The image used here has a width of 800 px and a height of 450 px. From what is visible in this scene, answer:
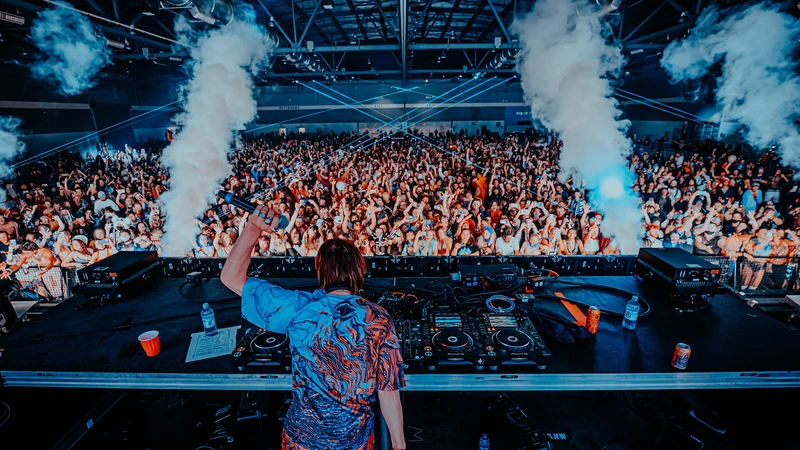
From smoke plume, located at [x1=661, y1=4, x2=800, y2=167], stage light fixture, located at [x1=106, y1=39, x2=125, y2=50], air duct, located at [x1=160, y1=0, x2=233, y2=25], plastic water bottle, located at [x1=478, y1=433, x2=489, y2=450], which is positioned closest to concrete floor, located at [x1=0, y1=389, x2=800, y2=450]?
plastic water bottle, located at [x1=478, y1=433, x2=489, y2=450]

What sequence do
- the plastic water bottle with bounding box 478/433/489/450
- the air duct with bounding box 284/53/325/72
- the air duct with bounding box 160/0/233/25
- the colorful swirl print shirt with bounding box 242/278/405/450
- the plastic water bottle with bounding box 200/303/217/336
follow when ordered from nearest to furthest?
the colorful swirl print shirt with bounding box 242/278/405/450, the plastic water bottle with bounding box 200/303/217/336, the plastic water bottle with bounding box 478/433/489/450, the air duct with bounding box 160/0/233/25, the air duct with bounding box 284/53/325/72

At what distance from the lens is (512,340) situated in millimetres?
1780

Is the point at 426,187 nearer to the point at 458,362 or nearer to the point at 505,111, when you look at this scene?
the point at 458,362

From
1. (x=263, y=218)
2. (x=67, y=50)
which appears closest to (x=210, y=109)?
(x=67, y=50)

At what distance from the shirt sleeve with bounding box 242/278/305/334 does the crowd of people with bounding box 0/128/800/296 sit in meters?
0.34

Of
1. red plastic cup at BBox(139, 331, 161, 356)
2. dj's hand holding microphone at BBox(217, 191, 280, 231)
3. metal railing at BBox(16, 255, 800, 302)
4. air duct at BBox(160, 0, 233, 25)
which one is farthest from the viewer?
air duct at BBox(160, 0, 233, 25)

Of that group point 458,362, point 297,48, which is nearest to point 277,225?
point 458,362

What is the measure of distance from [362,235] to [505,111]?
17.8 meters

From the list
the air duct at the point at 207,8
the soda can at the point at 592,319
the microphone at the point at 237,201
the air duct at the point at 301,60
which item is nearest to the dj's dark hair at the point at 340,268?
the microphone at the point at 237,201

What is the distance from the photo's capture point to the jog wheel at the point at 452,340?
1.75 meters

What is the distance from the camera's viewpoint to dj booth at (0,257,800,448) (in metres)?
1.70

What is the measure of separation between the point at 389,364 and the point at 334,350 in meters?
0.22

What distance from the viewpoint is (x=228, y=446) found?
7.61 ft

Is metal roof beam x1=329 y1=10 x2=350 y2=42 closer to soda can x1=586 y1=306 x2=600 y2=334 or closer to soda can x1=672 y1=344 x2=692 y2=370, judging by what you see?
soda can x1=586 y1=306 x2=600 y2=334
